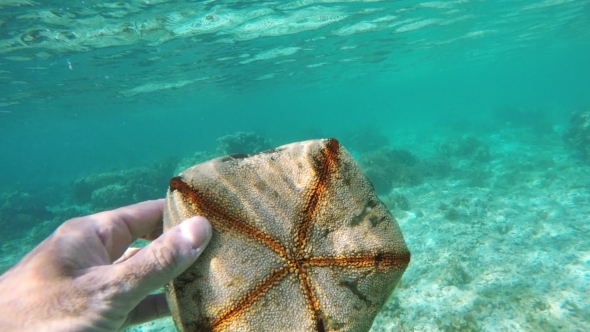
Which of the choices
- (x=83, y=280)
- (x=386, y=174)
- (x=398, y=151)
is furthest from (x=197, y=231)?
(x=398, y=151)

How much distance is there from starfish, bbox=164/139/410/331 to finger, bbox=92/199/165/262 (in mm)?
569

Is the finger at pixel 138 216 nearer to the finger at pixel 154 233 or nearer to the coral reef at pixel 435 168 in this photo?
the finger at pixel 154 233

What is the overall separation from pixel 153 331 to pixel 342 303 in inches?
307

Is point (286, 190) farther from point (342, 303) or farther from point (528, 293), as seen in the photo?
point (528, 293)

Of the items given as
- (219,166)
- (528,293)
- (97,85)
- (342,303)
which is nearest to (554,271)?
(528,293)

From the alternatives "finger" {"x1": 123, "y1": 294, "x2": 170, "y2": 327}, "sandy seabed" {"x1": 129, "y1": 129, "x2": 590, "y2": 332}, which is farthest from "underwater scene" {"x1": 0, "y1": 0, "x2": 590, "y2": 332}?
"finger" {"x1": 123, "y1": 294, "x2": 170, "y2": 327}

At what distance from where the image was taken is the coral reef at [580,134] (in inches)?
739

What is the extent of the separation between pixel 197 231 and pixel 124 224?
104 centimetres

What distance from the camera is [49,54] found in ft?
53.5

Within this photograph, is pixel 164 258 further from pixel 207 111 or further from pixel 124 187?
pixel 207 111

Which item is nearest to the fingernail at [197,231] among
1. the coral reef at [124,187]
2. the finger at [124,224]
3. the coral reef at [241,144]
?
the finger at [124,224]

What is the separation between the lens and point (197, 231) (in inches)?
77.4

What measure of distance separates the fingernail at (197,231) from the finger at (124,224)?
2.90 ft

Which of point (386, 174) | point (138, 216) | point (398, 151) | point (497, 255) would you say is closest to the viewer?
point (138, 216)
